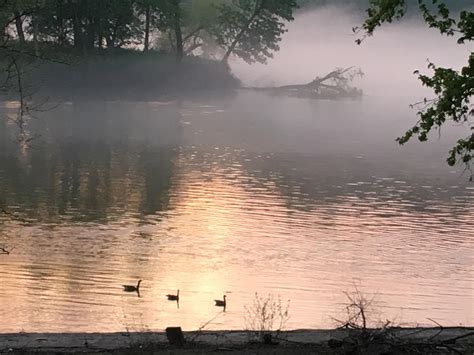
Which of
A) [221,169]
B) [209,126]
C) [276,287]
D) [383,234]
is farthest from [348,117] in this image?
[276,287]

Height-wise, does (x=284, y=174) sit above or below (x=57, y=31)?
below

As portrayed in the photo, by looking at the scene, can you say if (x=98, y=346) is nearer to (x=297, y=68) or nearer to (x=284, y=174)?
(x=284, y=174)

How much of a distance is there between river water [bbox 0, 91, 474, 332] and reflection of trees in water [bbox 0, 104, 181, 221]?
12cm

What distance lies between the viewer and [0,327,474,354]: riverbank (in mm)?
11062

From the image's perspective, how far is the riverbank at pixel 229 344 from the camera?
1106 centimetres

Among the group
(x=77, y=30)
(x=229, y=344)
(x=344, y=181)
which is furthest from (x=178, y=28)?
(x=229, y=344)

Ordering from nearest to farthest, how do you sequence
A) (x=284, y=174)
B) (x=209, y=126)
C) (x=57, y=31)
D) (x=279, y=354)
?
(x=279, y=354) → (x=284, y=174) → (x=209, y=126) → (x=57, y=31)

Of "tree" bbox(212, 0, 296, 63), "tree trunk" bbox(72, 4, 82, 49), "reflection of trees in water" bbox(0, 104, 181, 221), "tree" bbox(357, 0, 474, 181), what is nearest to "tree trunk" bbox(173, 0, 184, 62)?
"tree" bbox(212, 0, 296, 63)

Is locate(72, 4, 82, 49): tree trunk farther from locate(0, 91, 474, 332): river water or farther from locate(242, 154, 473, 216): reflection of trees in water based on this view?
locate(242, 154, 473, 216): reflection of trees in water

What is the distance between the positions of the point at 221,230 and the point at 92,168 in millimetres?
15411

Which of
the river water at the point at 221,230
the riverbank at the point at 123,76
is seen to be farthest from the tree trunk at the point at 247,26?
the river water at the point at 221,230

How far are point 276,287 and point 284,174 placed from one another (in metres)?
22.0

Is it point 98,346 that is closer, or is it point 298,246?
point 98,346

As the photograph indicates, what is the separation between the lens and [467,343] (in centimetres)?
1183
